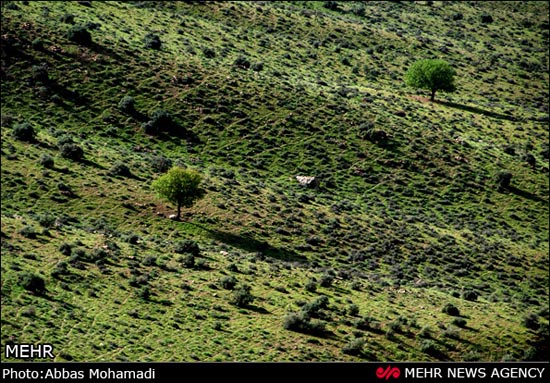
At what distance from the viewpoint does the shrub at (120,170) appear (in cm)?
8388

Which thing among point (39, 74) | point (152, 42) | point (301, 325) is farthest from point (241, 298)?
point (152, 42)

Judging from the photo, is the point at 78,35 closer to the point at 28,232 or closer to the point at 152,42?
the point at 152,42

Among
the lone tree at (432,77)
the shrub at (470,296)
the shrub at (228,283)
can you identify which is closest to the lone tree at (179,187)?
the shrub at (228,283)

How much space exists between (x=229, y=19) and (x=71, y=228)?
72715 millimetres

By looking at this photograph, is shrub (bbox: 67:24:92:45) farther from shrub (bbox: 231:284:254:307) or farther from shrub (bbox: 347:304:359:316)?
shrub (bbox: 347:304:359:316)

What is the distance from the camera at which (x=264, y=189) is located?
3543 inches

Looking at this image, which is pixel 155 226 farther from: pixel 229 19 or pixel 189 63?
pixel 229 19

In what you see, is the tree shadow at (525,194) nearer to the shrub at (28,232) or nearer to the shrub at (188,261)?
the shrub at (188,261)

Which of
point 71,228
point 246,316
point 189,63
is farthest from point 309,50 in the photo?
point 246,316

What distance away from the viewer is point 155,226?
252 ft
